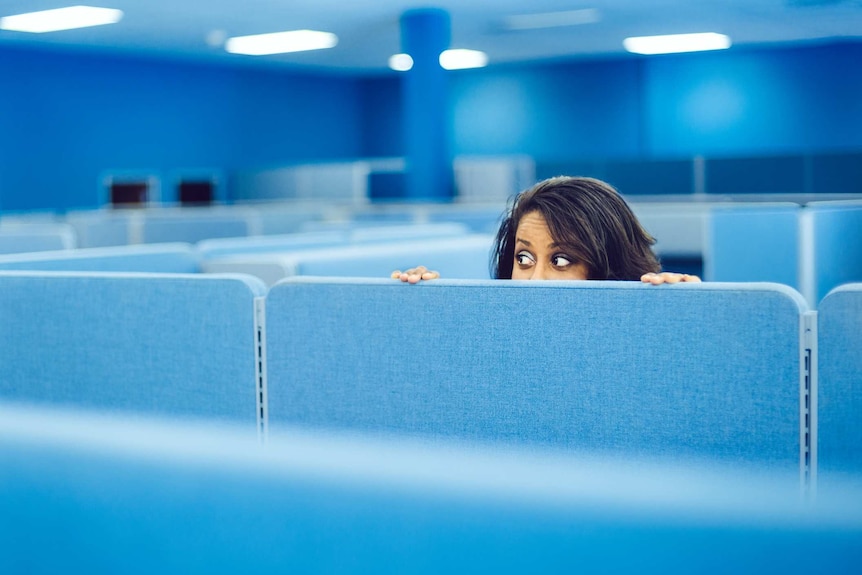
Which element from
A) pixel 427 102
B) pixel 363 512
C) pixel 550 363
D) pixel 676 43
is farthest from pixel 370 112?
pixel 363 512

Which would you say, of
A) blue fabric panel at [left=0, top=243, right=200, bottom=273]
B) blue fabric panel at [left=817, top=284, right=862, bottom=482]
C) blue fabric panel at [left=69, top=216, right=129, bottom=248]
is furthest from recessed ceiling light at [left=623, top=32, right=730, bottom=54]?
blue fabric panel at [left=817, top=284, right=862, bottom=482]

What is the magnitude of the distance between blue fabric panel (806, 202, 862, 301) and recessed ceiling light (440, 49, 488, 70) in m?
8.52

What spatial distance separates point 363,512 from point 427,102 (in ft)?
30.2

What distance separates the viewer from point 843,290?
1257 mm

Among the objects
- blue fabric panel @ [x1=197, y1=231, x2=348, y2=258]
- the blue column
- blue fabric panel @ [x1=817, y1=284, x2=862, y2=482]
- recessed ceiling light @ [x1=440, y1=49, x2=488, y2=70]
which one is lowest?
blue fabric panel @ [x1=817, y1=284, x2=862, y2=482]

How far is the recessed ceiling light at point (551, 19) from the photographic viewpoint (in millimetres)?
9805

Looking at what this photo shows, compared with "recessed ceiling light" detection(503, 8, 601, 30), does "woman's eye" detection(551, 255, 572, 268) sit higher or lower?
lower

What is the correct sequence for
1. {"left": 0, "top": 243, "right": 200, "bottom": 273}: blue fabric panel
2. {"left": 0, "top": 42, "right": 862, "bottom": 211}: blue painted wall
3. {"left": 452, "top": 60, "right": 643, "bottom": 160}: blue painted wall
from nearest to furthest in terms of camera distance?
{"left": 0, "top": 243, "right": 200, "bottom": 273}: blue fabric panel < {"left": 0, "top": 42, "right": 862, "bottom": 211}: blue painted wall < {"left": 452, "top": 60, "right": 643, "bottom": 160}: blue painted wall

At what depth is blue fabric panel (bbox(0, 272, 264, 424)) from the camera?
1.72m

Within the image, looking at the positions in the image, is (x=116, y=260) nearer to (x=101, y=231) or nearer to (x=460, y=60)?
(x=101, y=231)

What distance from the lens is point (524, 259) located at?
2113 millimetres

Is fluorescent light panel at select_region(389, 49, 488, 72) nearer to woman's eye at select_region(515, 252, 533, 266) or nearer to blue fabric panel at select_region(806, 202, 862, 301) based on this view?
blue fabric panel at select_region(806, 202, 862, 301)

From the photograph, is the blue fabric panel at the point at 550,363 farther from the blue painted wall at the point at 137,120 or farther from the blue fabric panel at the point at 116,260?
the blue painted wall at the point at 137,120

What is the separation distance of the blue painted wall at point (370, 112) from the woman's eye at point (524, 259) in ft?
31.2
